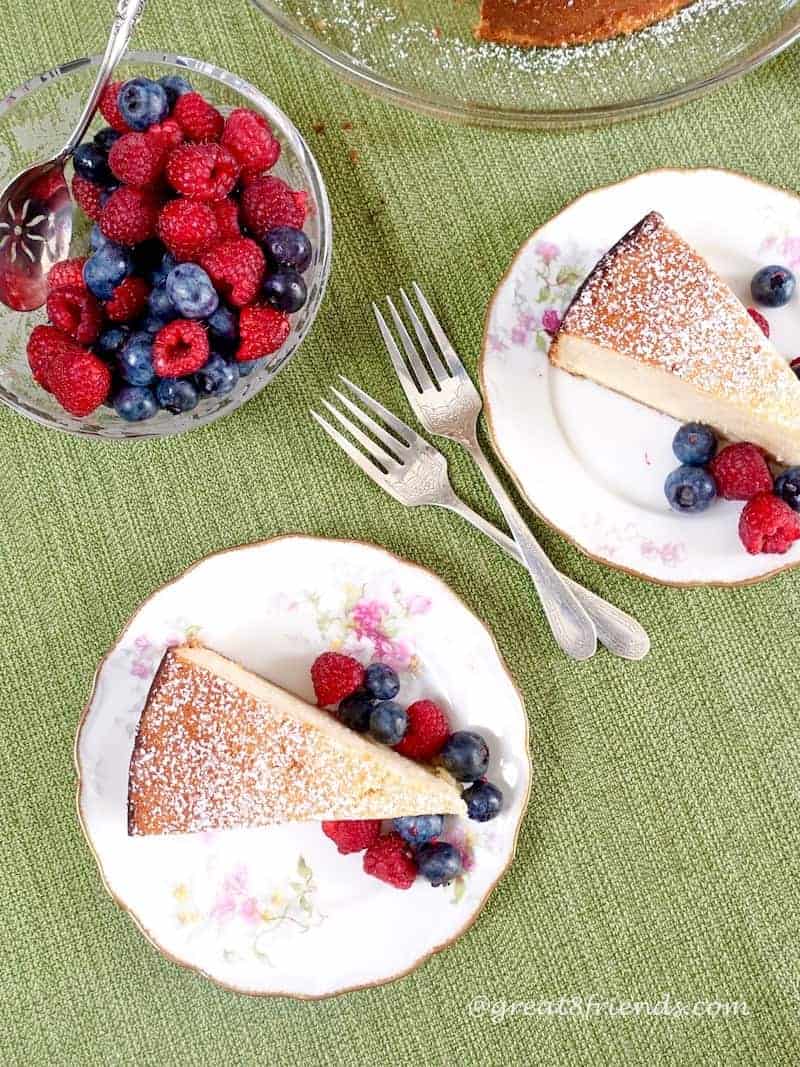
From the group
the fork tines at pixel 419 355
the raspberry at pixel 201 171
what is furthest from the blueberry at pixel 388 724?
the raspberry at pixel 201 171

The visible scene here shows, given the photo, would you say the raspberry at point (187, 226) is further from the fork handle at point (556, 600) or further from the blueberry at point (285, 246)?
the fork handle at point (556, 600)

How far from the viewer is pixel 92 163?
109cm

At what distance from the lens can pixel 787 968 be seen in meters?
1.23

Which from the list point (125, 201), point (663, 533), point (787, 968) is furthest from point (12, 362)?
point (787, 968)

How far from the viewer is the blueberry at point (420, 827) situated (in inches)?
46.7

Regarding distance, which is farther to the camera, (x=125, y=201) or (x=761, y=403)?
(x=761, y=403)

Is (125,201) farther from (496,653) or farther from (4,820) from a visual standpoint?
(4,820)

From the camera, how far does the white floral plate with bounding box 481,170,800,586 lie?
1220mm

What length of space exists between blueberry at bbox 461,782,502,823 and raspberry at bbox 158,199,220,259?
2.19 feet

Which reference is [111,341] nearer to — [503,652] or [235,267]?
[235,267]

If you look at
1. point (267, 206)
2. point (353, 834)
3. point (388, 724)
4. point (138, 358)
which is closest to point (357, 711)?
point (388, 724)

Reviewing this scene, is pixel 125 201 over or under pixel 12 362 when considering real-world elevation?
over

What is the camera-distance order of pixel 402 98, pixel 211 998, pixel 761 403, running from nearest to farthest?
pixel 402 98 → pixel 761 403 → pixel 211 998

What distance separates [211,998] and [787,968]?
70 centimetres
